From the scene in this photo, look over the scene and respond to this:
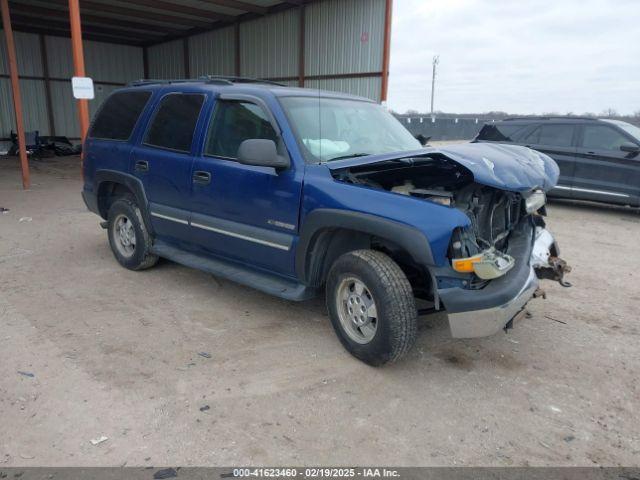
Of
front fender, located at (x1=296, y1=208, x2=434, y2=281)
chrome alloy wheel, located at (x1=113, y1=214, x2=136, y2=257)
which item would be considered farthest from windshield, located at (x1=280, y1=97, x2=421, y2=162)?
chrome alloy wheel, located at (x1=113, y1=214, x2=136, y2=257)

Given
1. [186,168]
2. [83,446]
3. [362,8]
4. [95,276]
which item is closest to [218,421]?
[83,446]

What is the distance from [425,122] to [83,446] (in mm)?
36507

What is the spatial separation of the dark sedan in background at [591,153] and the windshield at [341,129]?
608cm

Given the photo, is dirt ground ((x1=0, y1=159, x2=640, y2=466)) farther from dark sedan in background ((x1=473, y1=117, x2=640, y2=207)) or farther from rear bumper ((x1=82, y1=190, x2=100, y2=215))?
dark sedan in background ((x1=473, y1=117, x2=640, y2=207))

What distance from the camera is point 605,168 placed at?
906 cm

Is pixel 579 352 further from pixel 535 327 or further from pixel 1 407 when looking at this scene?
pixel 1 407

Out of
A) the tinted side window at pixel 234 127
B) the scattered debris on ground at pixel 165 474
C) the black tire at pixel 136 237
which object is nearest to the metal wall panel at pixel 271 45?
the black tire at pixel 136 237

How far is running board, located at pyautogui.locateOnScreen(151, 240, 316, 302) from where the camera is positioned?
149 inches

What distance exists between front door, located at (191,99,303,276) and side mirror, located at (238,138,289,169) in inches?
7.1

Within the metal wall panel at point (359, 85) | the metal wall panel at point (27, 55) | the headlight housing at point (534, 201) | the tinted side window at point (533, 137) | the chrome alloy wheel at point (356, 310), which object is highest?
the metal wall panel at point (27, 55)

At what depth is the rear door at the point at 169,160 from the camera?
448 centimetres

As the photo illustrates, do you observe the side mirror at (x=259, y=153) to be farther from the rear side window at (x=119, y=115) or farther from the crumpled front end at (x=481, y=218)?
the rear side window at (x=119, y=115)

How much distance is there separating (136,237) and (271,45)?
42.6ft

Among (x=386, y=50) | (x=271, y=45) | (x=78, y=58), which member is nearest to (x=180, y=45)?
(x=271, y=45)
